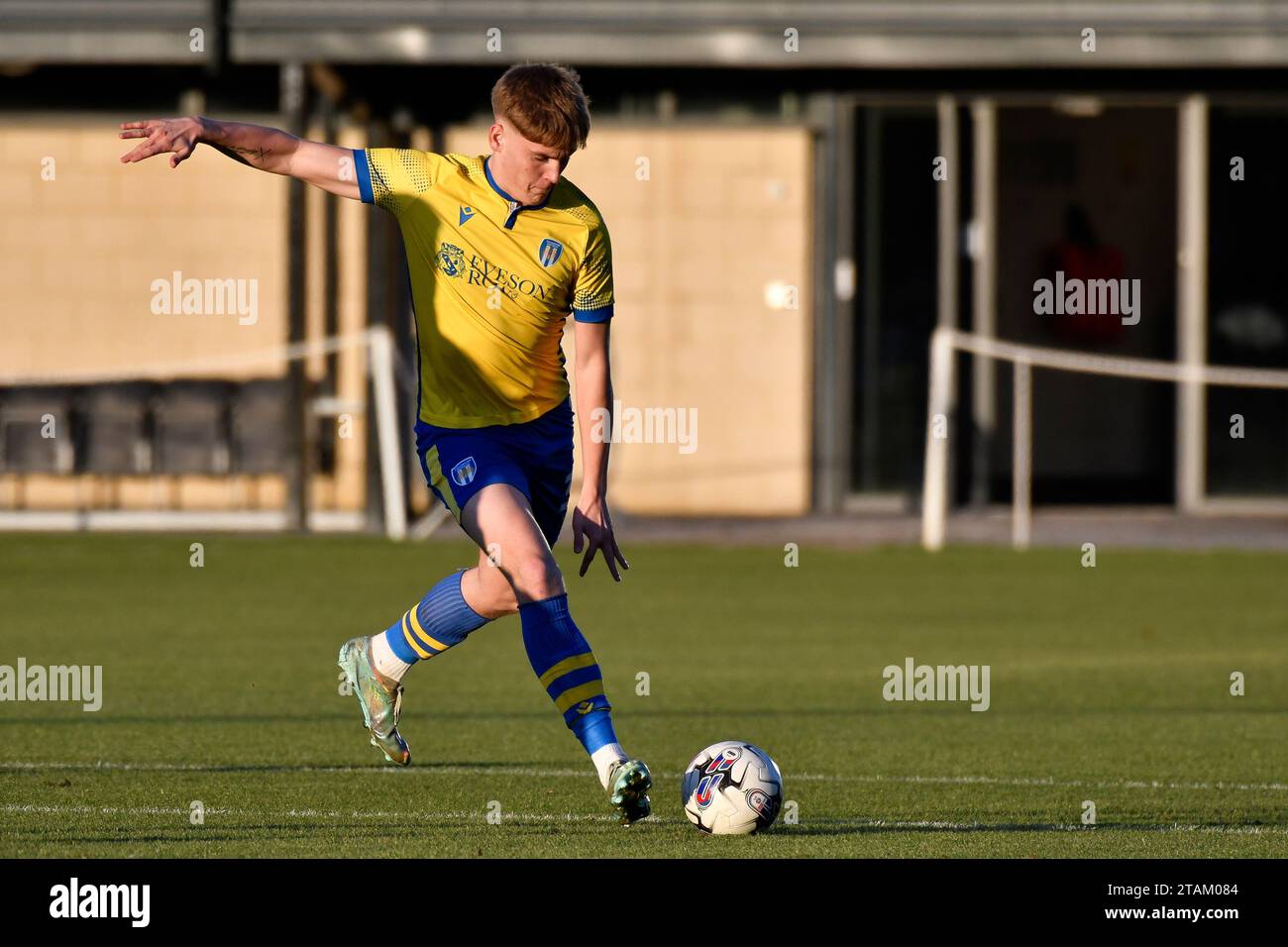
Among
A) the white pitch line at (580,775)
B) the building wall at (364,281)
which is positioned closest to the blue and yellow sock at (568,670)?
the white pitch line at (580,775)

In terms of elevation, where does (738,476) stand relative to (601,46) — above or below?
below

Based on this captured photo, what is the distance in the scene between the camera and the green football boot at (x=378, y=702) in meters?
7.63

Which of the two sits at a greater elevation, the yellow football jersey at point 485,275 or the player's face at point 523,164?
the player's face at point 523,164

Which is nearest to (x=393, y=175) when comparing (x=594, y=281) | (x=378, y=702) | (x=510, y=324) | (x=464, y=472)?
(x=510, y=324)

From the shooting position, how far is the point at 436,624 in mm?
7461

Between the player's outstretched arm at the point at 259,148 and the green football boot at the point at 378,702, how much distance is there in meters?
1.50

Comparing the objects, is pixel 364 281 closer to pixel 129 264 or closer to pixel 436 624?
pixel 129 264

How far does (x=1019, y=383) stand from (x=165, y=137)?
1492 centimetres

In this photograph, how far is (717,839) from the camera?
657cm

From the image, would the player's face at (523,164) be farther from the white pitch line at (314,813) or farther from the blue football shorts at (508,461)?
the white pitch line at (314,813)

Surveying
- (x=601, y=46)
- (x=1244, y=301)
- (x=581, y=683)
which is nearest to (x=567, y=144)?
(x=581, y=683)
